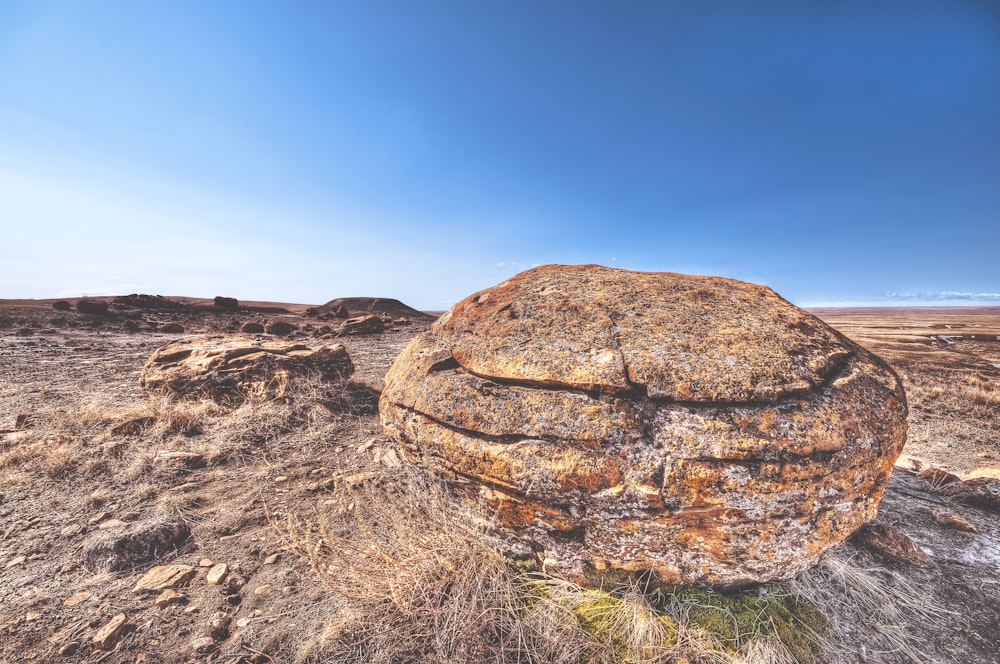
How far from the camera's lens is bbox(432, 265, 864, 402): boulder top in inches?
98.7

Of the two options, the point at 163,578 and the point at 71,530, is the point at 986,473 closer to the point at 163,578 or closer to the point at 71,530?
the point at 163,578

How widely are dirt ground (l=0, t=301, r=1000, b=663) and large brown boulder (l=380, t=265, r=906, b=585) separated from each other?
99 cm

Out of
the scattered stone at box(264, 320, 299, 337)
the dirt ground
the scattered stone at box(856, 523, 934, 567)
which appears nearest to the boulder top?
the scattered stone at box(856, 523, 934, 567)

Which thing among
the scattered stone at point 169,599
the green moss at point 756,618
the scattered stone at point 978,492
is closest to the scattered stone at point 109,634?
the scattered stone at point 169,599

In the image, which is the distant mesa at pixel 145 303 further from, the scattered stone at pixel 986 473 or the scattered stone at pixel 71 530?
the scattered stone at pixel 986 473

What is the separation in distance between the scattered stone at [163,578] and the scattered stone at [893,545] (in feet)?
17.7

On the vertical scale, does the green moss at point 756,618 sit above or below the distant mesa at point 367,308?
below

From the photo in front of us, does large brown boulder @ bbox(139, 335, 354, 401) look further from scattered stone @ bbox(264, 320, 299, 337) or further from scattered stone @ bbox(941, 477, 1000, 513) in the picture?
scattered stone @ bbox(264, 320, 299, 337)

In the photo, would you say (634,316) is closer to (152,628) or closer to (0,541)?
(152,628)

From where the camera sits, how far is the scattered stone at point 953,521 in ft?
11.6

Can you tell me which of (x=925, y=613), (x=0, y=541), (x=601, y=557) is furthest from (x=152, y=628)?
(x=925, y=613)

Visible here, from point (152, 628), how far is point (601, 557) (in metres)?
2.92

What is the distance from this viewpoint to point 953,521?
3.59m

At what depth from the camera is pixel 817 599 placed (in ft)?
8.58
